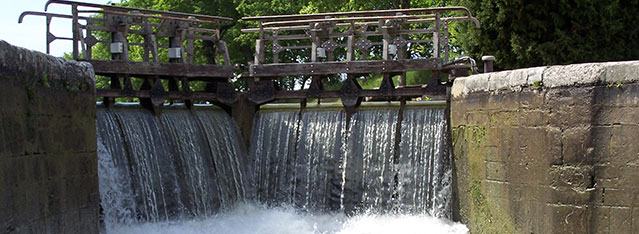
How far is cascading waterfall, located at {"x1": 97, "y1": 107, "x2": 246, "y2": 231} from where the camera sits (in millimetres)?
13570

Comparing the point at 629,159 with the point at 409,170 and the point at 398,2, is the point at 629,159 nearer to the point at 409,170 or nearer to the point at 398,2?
the point at 409,170

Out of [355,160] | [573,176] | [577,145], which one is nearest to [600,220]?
[573,176]

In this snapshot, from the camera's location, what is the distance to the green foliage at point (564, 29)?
18.3 metres

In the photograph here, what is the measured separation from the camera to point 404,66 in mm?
14984

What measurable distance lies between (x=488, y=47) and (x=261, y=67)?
240 inches

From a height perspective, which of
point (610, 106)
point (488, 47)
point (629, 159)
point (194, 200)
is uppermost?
point (488, 47)

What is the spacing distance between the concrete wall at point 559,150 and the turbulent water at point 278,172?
6.25ft

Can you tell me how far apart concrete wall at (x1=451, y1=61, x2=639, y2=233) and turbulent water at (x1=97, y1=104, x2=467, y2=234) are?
190 cm

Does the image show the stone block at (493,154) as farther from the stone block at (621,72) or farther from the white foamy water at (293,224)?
the stone block at (621,72)

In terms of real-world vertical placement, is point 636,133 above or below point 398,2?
below

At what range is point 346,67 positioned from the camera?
607 inches

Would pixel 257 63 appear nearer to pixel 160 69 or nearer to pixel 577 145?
pixel 160 69

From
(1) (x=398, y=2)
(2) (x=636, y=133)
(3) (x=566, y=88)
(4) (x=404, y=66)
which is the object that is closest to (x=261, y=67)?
(4) (x=404, y=66)

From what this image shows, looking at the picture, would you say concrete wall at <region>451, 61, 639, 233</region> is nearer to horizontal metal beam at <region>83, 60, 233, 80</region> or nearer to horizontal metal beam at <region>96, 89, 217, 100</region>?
horizontal metal beam at <region>83, 60, 233, 80</region>
